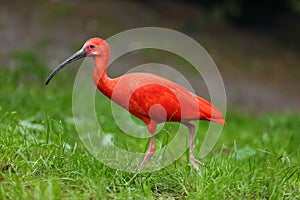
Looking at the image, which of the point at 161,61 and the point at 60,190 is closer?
the point at 60,190

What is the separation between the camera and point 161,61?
8.82 metres

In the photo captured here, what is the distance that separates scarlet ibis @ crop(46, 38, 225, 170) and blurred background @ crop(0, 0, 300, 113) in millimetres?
4809

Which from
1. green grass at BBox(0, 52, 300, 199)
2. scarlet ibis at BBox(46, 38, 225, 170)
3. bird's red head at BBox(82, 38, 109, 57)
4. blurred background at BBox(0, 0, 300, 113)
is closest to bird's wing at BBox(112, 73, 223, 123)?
scarlet ibis at BBox(46, 38, 225, 170)

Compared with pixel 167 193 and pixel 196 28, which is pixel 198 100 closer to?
pixel 167 193

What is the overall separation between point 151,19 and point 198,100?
699 centimetres

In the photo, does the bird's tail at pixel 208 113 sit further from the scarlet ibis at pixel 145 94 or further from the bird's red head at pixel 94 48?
the bird's red head at pixel 94 48

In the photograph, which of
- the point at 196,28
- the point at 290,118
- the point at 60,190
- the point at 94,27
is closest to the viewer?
the point at 60,190

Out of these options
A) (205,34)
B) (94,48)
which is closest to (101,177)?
(94,48)

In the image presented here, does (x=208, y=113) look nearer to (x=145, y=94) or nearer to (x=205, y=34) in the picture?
(x=145, y=94)

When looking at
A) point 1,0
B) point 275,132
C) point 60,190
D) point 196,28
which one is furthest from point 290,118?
point 1,0

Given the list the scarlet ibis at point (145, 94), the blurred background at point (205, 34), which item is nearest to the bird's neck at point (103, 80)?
the scarlet ibis at point (145, 94)

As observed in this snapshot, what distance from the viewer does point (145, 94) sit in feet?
9.65

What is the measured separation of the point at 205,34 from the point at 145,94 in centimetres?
721

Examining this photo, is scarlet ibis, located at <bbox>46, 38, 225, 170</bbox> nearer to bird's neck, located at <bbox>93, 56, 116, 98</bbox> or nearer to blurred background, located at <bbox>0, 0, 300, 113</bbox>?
bird's neck, located at <bbox>93, 56, 116, 98</bbox>
